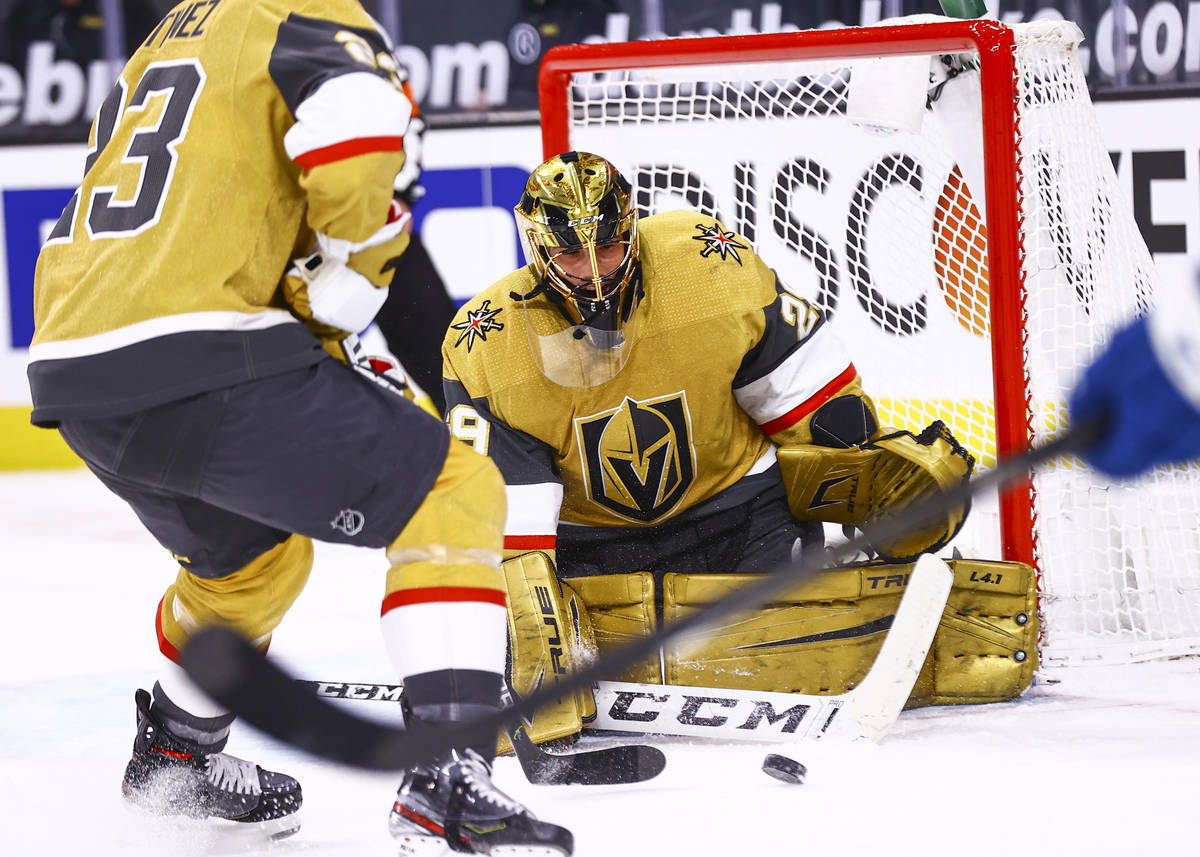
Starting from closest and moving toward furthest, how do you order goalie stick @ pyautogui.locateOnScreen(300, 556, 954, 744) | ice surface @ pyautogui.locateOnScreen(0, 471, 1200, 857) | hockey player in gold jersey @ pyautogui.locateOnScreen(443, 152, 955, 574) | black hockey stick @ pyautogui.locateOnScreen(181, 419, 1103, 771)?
black hockey stick @ pyautogui.locateOnScreen(181, 419, 1103, 771), ice surface @ pyautogui.locateOnScreen(0, 471, 1200, 857), goalie stick @ pyautogui.locateOnScreen(300, 556, 954, 744), hockey player in gold jersey @ pyautogui.locateOnScreen(443, 152, 955, 574)

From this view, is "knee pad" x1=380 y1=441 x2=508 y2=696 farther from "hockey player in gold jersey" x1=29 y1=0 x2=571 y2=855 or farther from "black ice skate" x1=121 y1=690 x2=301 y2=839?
"black ice skate" x1=121 y1=690 x2=301 y2=839

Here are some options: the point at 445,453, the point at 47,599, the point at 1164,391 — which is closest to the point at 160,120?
the point at 445,453

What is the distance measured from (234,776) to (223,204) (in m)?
0.80

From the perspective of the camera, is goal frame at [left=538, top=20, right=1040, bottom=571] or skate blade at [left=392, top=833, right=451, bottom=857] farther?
goal frame at [left=538, top=20, right=1040, bottom=571]

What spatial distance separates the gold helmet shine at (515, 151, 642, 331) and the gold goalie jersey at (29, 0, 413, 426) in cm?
63

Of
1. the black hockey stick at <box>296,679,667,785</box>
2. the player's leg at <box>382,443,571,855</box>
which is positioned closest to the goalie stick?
the black hockey stick at <box>296,679,667,785</box>

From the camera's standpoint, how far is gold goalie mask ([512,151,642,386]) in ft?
6.97

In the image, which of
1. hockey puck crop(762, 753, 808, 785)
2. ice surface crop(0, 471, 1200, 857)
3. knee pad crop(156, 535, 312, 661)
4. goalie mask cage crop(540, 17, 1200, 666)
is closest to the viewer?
ice surface crop(0, 471, 1200, 857)

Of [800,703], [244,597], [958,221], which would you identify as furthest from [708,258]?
[244,597]

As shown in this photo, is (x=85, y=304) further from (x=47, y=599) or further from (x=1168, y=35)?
(x=1168, y=35)

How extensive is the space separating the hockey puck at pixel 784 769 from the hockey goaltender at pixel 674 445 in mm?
308

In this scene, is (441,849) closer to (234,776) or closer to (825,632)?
(234,776)

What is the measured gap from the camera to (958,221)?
8.65 ft

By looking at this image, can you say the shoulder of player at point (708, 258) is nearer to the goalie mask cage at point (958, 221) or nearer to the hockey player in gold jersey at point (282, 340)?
the goalie mask cage at point (958, 221)
